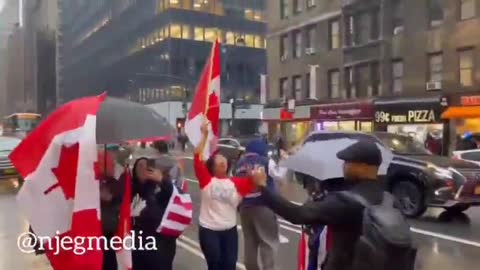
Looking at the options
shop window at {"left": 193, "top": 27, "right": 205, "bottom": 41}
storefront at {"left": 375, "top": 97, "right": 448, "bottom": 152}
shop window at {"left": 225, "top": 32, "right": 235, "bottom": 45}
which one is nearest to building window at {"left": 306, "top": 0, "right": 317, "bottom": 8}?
storefront at {"left": 375, "top": 97, "right": 448, "bottom": 152}

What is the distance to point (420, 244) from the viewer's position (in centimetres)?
955

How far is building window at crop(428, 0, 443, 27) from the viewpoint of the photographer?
29.5m

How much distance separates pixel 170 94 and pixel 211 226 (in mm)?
61701

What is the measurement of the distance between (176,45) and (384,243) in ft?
217

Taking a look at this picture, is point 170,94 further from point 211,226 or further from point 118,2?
point 211,226

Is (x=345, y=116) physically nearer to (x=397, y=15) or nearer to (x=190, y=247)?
(x=397, y=15)

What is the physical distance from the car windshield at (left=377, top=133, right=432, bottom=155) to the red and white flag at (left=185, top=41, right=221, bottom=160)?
745 cm

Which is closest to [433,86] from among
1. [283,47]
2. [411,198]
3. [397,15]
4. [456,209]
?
[397,15]

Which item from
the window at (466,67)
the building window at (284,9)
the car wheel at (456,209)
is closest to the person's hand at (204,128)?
the car wheel at (456,209)

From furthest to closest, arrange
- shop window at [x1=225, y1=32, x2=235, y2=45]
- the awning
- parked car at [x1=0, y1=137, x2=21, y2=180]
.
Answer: shop window at [x1=225, y1=32, x2=235, y2=45] → the awning → parked car at [x1=0, y1=137, x2=21, y2=180]

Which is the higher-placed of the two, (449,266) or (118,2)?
(118,2)

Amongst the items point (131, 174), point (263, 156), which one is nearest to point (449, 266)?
point (263, 156)

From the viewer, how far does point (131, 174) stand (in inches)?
207

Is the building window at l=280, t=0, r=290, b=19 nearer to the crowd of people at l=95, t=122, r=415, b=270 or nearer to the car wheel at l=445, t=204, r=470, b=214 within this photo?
the car wheel at l=445, t=204, r=470, b=214
